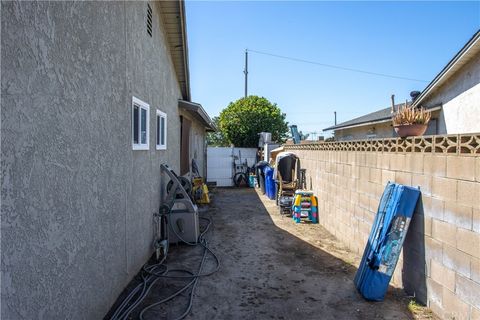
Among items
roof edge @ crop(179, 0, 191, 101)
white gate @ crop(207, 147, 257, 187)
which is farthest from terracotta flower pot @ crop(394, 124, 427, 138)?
white gate @ crop(207, 147, 257, 187)

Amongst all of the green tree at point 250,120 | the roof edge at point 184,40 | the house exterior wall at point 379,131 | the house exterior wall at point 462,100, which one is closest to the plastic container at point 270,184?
the house exterior wall at point 379,131

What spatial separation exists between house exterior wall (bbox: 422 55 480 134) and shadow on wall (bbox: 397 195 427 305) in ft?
14.6

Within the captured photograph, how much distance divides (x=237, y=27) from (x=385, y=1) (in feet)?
20.7

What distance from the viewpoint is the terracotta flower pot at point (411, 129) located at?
3.92 m

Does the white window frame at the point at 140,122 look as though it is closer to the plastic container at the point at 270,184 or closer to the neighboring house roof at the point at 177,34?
the neighboring house roof at the point at 177,34

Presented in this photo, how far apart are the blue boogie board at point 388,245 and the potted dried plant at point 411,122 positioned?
0.72 m

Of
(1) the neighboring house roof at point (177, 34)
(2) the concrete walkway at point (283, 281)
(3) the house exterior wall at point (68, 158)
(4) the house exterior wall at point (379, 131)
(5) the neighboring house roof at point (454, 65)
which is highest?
(1) the neighboring house roof at point (177, 34)

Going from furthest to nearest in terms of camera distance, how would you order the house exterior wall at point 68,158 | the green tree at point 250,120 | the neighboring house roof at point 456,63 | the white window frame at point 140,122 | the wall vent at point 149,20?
the green tree at point 250,120 < the neighboring house roof at point 456,63 < the wall vent at point 149,20 < the white window frame at point 140,122 < the house exterior wall at point 68,158

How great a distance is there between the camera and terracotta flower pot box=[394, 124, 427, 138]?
3919 mm

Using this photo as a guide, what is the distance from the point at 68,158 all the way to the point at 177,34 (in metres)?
5.33

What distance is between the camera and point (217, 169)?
1630cm

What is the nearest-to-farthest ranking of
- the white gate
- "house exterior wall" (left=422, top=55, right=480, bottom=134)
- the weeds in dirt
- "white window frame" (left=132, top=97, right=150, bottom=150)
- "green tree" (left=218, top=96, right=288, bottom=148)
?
the weeds in dirt → "white window frame" (left=132, top=97, right=150, bottom=150) → "house exterior wall" (left=422, top=55, right=480, bottom=134) → the white gate → "green tree" (left=218, top=96, right=288, bottom=148)

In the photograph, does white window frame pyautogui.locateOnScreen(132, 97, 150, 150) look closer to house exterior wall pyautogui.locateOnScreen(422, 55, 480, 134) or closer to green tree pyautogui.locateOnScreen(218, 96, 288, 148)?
house exterior wall pyautogui.locateOnScreen(422, 55, 480, 134)

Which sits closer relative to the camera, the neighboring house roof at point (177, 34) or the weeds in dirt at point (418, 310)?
the weeds in dirt at point (418, 310)
